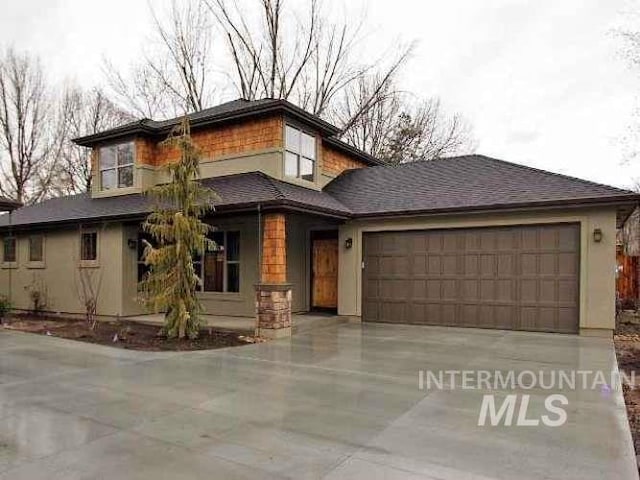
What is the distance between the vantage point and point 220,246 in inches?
449

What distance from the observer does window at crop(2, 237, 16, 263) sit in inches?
536

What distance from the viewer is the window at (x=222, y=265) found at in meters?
11.2

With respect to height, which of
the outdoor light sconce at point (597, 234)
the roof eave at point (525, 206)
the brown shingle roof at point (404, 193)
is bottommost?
the outdoor light sconce at point (597, 234)

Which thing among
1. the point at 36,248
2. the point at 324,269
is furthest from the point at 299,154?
the point at 36,248

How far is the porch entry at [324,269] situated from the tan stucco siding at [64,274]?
4856mm

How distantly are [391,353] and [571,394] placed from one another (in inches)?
109

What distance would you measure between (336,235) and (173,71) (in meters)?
15.3

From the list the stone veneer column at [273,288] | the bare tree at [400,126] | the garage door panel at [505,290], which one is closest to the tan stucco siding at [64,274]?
the stone veneer column at [273,288]

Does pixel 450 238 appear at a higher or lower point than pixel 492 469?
higher

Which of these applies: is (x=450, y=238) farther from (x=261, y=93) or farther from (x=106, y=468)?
(x=261, y=93)

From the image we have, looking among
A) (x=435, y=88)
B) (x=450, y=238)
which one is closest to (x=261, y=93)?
(x=435, y=88)

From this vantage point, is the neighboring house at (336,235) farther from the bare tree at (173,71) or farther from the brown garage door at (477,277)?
the bare tree at (173,71)

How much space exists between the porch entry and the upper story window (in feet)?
5.25

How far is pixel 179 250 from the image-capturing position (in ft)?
26.5
